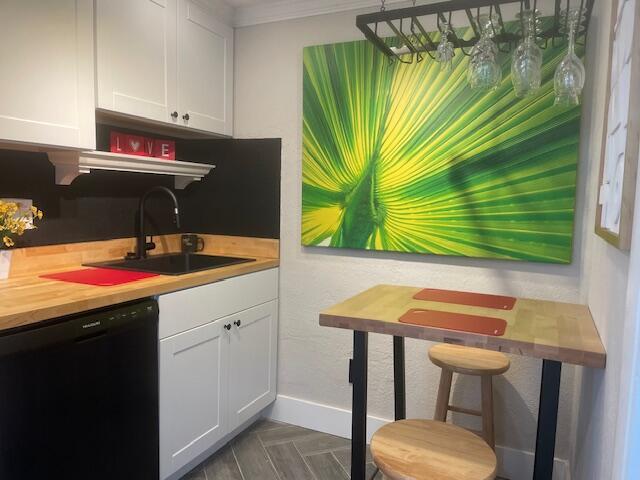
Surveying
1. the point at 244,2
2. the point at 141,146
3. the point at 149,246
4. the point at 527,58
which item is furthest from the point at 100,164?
the point at 527,58

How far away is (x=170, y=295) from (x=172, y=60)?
3.85ft

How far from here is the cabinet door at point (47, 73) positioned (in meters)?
1.63

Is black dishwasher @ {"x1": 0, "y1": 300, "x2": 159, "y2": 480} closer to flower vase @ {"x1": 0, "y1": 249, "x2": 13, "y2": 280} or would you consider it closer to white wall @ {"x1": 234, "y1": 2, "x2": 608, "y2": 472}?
flower vase @ {"x1": 0, "y1": 249, "x2": 13, "y2": 280}

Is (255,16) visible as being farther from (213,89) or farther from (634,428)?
(634,428)

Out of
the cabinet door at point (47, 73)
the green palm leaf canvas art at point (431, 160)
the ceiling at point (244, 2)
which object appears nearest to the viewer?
the cabinet door at point (47, 73)

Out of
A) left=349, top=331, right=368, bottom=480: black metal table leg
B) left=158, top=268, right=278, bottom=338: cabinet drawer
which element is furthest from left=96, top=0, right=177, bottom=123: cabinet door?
left=349, top=331, right=368, bottom=480: black metal table leg

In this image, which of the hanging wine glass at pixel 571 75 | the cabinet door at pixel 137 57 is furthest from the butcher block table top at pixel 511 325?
the cabinet door at pixel 137 57

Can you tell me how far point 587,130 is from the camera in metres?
2.02

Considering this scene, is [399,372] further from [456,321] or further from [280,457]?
[280,457]

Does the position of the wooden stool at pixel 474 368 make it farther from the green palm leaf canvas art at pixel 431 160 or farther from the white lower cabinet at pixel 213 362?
the white lower cabinet at pixel 213 362

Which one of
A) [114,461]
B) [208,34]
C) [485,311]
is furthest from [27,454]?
Result: [208,34]

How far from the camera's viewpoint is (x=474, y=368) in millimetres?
1916

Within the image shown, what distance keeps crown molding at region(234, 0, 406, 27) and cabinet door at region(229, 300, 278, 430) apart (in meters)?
1.60

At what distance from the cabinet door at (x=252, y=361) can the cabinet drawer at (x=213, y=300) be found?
7cm
